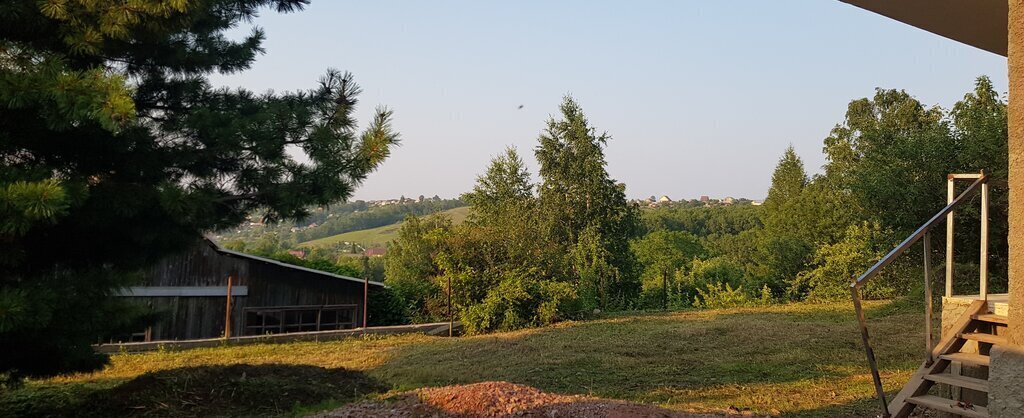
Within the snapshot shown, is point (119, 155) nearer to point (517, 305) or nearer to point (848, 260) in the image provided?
point (517, 305)

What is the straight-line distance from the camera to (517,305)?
1609 cm

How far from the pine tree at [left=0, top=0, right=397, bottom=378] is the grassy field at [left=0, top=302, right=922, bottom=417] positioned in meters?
1.08

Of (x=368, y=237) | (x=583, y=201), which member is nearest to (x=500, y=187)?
(x=583, y=201)

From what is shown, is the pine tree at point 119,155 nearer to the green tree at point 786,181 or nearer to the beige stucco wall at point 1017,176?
the beige stucco wall at point 1017,176

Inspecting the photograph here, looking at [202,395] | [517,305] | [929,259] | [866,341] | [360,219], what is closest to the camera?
[866,341]

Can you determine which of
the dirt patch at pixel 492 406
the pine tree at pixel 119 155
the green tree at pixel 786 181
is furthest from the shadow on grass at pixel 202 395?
the green tree at pixel 786 181

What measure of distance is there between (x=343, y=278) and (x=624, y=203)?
1420 centimetres

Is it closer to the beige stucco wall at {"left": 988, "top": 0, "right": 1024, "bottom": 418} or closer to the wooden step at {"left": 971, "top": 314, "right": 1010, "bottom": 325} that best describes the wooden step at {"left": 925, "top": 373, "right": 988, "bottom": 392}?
the wooden step at {"left": 971, "top": 314, "right": 1010, "bottom": 325}

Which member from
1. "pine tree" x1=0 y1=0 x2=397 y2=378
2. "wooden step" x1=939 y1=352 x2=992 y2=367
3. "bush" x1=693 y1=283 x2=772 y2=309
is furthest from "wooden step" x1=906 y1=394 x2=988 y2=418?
"bush" x1=693 y1=283 x2=772 y2=309

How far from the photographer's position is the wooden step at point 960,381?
405 cm

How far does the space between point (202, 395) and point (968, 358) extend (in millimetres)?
6375

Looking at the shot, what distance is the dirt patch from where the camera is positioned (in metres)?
4.66

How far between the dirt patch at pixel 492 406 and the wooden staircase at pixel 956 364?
1.34 metres

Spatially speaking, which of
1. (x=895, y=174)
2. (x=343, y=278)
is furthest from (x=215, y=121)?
(x=895, y=174)
